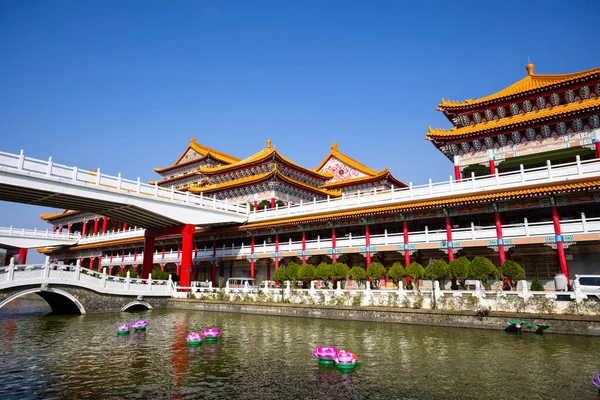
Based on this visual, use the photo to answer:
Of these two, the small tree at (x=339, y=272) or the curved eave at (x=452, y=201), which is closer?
the curved eave at (x=452, y=201)

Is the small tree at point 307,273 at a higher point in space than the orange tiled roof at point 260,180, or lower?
lower

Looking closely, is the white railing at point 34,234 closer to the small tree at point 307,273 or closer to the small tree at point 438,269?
the small tree at point 307,273

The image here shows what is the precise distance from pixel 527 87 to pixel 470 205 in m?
13.1

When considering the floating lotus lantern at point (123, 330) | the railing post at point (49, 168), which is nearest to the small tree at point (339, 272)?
the floating lotus lantern at point (123, 330)

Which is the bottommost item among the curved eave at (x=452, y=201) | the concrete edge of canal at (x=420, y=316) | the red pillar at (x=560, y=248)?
the concrete edge of canal at (x=420, y=316)

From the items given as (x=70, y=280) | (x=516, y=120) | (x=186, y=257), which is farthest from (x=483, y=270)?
(x=70, y=280)

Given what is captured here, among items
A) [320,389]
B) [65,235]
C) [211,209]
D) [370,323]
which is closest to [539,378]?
[320,389]

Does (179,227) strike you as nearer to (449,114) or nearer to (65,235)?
(449,114)

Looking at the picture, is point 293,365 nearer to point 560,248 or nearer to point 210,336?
point 210,336

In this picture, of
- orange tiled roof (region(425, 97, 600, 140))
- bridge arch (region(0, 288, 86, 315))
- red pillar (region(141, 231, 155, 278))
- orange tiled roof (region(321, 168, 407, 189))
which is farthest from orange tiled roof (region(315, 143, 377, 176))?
bridge arch (region(0, 288, 86, 315))

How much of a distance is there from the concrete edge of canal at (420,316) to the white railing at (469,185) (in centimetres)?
978

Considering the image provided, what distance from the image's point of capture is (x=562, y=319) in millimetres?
14438

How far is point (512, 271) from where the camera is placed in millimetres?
18250

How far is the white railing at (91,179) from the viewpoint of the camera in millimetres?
20812
